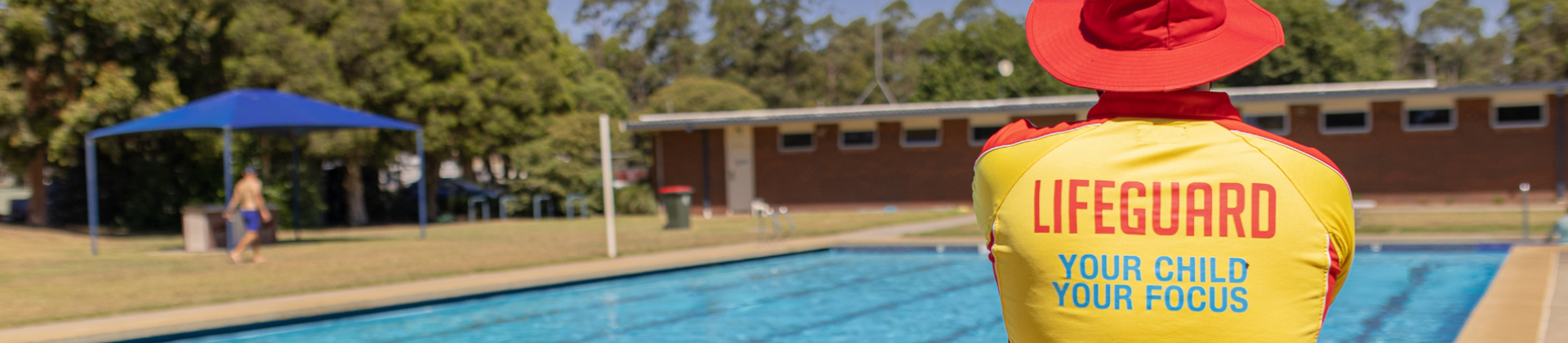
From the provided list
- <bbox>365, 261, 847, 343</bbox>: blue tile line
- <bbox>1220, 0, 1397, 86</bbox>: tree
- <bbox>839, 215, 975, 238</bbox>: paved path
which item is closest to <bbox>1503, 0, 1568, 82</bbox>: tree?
<bbox>1220, 0, 1397, 86</bbox>: tree

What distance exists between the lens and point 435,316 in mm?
8672

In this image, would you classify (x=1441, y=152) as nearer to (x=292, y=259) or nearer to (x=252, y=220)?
(x=292, y=259)

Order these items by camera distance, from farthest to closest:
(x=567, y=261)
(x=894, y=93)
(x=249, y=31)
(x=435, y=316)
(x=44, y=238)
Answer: (x=894, y=93)
(x=249, y=31)
(x=44, y=238)
(x=567, y=261)
(x=435, y=316)

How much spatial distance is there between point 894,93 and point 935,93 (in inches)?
547

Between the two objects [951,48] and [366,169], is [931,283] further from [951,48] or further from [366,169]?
[951,48]

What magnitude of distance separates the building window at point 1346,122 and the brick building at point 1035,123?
25 millimetres

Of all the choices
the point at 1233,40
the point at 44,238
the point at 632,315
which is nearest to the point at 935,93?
the point at 44,238

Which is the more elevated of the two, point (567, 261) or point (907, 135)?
point (907, 135)

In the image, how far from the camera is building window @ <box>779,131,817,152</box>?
25.1 m

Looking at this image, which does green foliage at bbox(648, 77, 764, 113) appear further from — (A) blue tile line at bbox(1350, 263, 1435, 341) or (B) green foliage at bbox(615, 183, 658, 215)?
(A) blue tile line at bbox(1350, 263, 1435, 341)

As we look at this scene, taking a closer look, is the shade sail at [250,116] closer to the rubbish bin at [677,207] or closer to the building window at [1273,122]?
the rubbish bin at [677,207]

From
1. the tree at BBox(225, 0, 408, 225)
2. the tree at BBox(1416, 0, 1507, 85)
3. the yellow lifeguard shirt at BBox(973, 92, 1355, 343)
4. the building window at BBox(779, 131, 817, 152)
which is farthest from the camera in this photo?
the tree at BBox(1416, 0, 1507, 85)

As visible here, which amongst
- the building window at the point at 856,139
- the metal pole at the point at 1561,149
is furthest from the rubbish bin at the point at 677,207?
the metal pole at the point at 1561,149

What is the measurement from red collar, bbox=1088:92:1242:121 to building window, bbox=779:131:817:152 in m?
23.3
